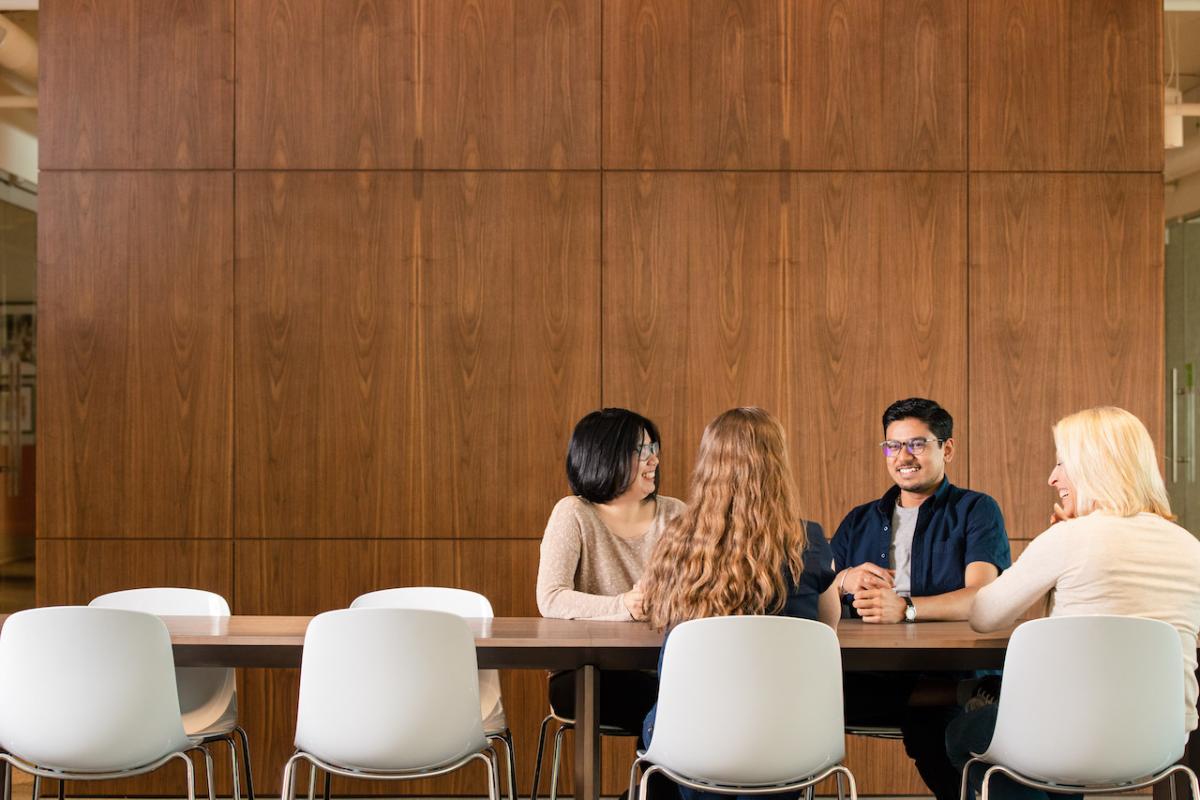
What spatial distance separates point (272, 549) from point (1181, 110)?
4.36m

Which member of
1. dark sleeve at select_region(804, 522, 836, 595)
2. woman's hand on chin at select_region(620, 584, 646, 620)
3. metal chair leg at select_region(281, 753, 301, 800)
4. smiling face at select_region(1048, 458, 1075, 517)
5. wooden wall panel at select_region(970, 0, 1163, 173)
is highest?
wooden wall panel at select_region(970, 0, 1163, 173)

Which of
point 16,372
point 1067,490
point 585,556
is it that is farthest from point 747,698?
point 16,372

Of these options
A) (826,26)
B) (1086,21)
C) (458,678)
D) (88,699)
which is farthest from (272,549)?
(1086,21)

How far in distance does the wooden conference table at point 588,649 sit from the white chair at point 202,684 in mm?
553

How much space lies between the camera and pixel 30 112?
16.7ft

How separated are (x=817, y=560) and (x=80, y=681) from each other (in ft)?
6.38

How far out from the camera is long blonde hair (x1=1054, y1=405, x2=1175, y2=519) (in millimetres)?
2861

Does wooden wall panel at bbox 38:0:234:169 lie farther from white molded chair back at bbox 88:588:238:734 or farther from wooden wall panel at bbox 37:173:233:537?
white molded chair back at bbox 88:588:238:734

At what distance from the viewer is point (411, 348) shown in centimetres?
482

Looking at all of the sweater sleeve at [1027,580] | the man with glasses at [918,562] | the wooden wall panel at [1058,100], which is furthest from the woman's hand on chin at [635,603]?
the wooden wall panel at [1058,100]

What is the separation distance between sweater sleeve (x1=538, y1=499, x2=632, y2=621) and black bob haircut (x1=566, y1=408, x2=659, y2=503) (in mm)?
96

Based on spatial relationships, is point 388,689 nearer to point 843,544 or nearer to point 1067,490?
point 843,544

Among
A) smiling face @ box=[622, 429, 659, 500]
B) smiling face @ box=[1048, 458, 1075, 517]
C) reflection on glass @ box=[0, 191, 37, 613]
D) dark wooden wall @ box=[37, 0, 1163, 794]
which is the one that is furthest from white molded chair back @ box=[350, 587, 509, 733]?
reflection on glass @ box=[0, 191, 37, 613]

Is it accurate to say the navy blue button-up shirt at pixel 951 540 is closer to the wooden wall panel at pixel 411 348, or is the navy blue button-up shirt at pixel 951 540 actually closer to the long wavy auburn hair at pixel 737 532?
the long wavy auburn hair at pixel 737 532
